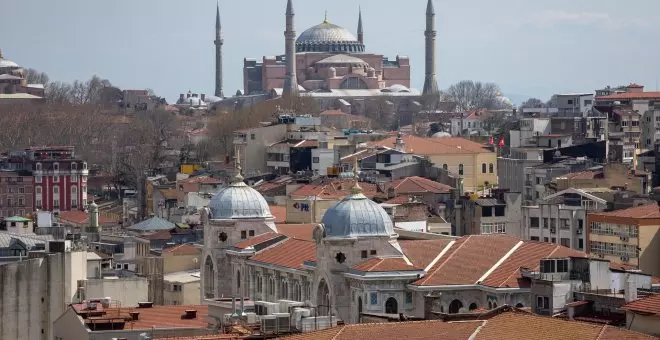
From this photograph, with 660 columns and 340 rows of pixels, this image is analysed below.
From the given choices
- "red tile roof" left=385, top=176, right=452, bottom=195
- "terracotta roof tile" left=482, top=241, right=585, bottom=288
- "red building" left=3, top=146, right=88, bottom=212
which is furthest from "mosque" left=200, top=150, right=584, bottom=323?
"red building" left=3, top=146, right=88, bottom=212

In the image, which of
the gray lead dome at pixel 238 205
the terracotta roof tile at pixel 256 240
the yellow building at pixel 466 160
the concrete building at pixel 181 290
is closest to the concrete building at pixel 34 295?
the terracotta roof tile at pixel 256 240

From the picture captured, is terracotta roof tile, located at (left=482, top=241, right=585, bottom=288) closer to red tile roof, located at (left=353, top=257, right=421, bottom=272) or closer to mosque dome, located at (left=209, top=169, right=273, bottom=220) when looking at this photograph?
red tile roof, located at (left=353, top=257, right=421, bottom=272)

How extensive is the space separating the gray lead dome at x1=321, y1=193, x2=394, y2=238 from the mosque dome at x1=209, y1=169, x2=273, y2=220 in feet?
37.2

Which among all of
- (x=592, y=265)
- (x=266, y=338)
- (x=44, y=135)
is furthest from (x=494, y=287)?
(x=44, y=135)

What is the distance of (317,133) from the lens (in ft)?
390

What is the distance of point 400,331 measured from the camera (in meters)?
40.5

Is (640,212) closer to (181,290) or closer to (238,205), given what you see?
(238,205)

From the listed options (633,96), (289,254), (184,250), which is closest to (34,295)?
(289,254)

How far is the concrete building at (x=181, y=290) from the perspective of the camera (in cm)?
7188

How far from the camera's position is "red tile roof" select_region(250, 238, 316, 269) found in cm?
6334

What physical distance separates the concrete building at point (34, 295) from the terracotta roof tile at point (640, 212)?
17.5m

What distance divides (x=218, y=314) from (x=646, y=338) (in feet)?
48.9

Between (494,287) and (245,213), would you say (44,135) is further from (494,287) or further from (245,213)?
(494,287)

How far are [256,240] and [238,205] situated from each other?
1.45 m
